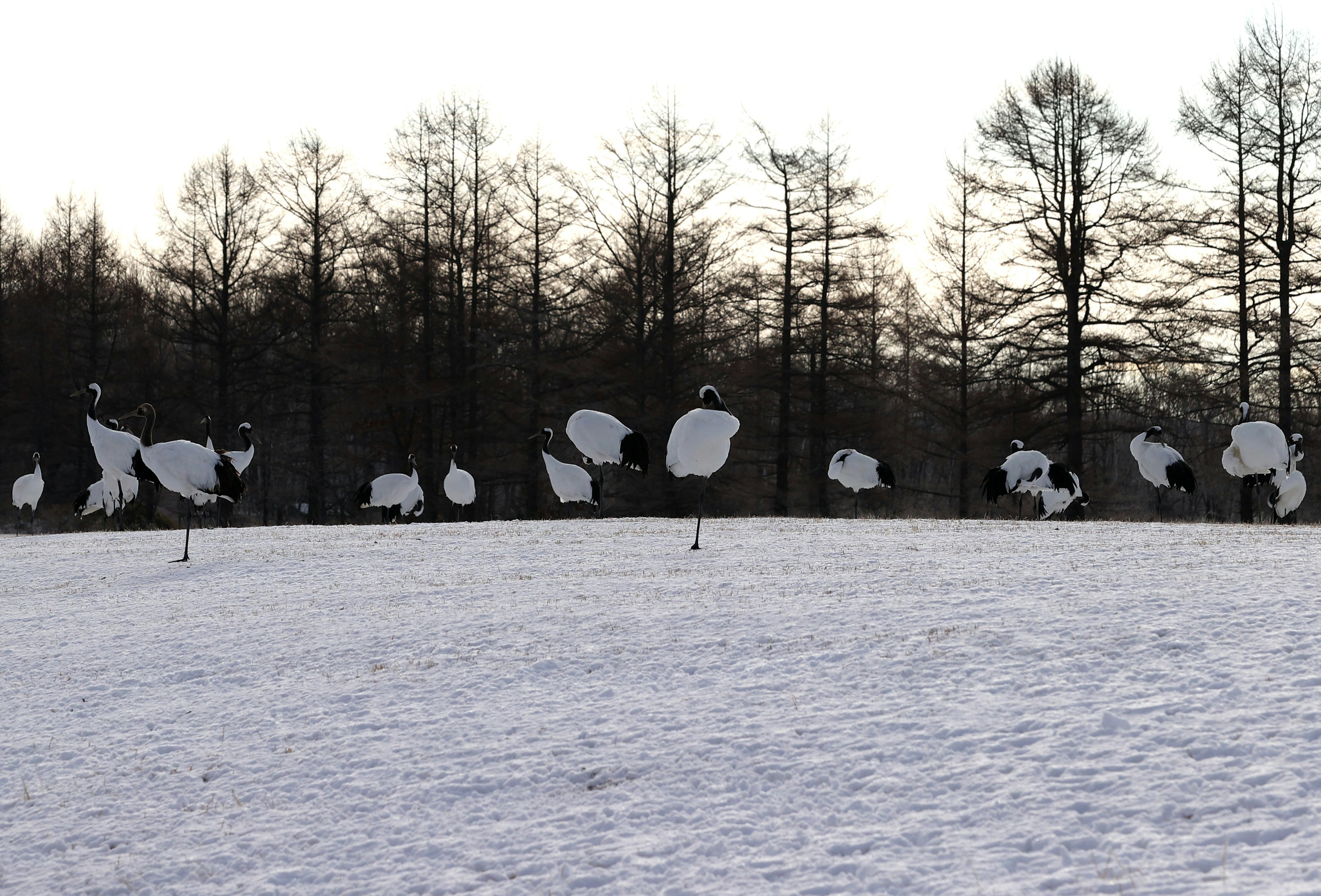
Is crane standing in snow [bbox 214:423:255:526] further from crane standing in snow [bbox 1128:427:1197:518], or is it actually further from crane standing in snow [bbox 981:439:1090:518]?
crane standing in snow [bbox 1128:427:1197:518]

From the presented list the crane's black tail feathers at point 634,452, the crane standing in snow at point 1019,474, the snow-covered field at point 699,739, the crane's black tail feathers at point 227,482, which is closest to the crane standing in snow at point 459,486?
the crane's black tail feathers at point 634,452

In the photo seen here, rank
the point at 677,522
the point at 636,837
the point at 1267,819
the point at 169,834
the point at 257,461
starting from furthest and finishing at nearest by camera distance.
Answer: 1. the point at 257,461
2. the point at 677,522
3. the point at 169,834
4. the point at 636,837
5. the point at 1267,819

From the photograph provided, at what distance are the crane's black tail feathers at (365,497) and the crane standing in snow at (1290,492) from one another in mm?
20270

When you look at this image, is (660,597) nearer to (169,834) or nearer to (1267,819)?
(169,834)

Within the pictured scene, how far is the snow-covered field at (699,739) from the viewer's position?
4473mm

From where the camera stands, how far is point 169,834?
538 centimetres

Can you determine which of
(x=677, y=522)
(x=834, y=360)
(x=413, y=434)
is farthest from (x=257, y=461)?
(x=677, y=522)

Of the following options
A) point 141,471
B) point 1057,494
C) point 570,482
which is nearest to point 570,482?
point 570,482

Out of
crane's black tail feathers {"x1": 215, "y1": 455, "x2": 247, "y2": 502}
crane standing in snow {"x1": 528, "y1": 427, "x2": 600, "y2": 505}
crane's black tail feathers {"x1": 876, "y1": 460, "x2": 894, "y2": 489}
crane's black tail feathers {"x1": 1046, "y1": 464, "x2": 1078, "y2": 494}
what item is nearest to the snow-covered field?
crane's black tail feathers {"x1": 215, "y1": 455, "x2": 247, "y2": 502}

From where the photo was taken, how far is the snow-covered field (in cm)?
447

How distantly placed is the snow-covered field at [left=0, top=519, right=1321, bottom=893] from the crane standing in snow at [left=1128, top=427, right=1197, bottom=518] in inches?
556

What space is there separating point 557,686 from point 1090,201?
26.3 metres

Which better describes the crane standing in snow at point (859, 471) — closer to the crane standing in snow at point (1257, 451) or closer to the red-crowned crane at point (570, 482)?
the red-crowned crane at point (570, 482)

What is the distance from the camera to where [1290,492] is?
77.2 feet
